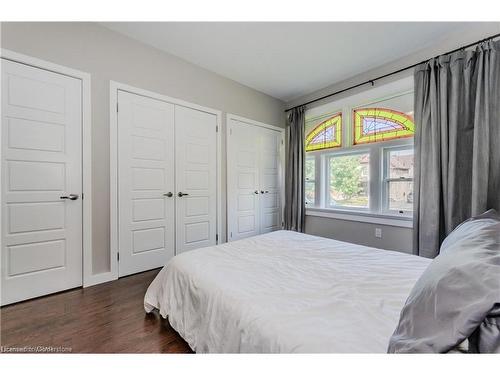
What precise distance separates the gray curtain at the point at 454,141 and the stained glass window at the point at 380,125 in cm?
29

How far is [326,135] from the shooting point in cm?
348

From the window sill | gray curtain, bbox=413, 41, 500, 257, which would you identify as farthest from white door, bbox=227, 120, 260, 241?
gray curtain, bbox=413, 41, 500, 257

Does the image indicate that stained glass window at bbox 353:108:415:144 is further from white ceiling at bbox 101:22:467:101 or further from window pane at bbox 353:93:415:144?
white ceiling at bbox 101:22:467:101

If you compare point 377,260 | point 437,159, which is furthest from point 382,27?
point 377,260

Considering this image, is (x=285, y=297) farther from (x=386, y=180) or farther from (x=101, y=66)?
(x=101, y=66)

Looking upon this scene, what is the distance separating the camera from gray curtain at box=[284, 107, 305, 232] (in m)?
3.61

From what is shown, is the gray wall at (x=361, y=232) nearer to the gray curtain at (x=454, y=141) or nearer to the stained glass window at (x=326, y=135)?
the gray curtain at (x=454, y=141)

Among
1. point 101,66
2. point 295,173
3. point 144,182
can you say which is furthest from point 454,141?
point 101,66

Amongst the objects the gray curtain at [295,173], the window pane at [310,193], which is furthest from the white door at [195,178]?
the window pane at [310,193]

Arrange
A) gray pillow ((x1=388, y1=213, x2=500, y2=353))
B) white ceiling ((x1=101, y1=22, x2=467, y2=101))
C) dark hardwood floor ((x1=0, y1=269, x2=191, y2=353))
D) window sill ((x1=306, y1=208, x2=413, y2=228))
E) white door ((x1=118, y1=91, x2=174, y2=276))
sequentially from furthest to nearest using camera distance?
window sill ((x1=306, y1=208, x2=413, y2=228)) → white door ((x1=118, y1=91, x2=174, y2=276)) → white ceiling ((x1=101, y1=22, x2=467, y2=101)) → dark hardwood floor ((x1=0, y1=269, x2=191, y2=353)) → gray pillow ((x1=388, y1=213, x2=500, y2=353))

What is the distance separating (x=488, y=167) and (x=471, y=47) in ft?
3.80

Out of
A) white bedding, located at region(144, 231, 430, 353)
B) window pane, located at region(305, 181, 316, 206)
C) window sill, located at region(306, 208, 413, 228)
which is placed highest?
window pane, located at region(305, 181, 316, 206)

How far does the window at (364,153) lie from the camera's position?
2.70 metres

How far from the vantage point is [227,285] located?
111 centimetres
